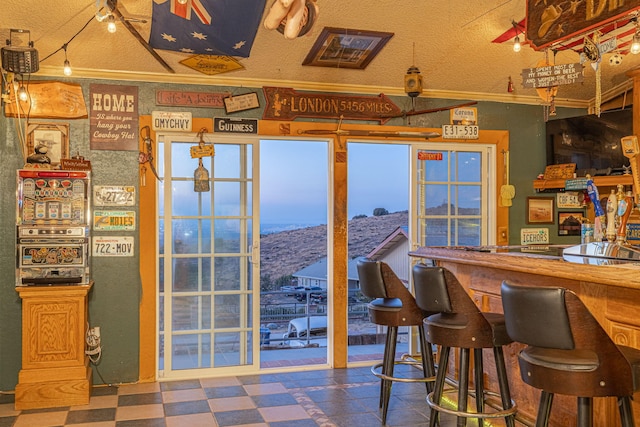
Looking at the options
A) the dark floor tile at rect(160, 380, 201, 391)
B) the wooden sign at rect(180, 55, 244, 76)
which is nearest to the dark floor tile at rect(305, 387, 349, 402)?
the dark floor tile at rect(160, 380, 201, 391)

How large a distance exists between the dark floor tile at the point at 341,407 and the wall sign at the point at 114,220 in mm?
Answer: 2095

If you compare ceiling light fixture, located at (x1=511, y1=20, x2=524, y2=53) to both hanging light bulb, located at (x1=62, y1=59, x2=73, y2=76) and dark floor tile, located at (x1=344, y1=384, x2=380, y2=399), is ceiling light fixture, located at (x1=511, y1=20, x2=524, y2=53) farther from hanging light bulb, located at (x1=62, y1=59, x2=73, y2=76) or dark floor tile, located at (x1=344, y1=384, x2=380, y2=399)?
hanging light bulb, located at (x1=62, y1=59, x2=73, y2=76)

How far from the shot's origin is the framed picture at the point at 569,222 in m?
5.91

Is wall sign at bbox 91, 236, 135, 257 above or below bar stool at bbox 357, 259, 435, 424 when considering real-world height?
above

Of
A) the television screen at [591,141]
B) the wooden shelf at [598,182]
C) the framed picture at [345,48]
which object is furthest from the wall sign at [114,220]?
the television screen at [591,141]

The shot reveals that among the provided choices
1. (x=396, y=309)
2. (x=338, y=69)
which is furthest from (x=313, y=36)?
(x=396, y=309)

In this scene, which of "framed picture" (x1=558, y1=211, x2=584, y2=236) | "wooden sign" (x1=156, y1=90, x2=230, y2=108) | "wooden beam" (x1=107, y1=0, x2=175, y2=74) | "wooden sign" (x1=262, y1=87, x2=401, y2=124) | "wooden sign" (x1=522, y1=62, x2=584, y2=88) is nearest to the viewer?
"wooden sign" (x1=522, y1=62, x2=584, y2=88)

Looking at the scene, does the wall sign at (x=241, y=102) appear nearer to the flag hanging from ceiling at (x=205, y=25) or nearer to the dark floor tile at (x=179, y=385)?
the flag hanging from ceiling at (x=205, y=25)

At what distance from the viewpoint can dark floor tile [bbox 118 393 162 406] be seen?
4289 mm

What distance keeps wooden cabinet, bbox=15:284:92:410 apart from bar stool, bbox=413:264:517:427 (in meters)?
2.62

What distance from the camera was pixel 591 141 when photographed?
5410mm

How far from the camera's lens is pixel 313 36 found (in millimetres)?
4527

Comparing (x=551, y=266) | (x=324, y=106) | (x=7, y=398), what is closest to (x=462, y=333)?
(x=551, y=266)

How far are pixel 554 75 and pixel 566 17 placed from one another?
465mm
